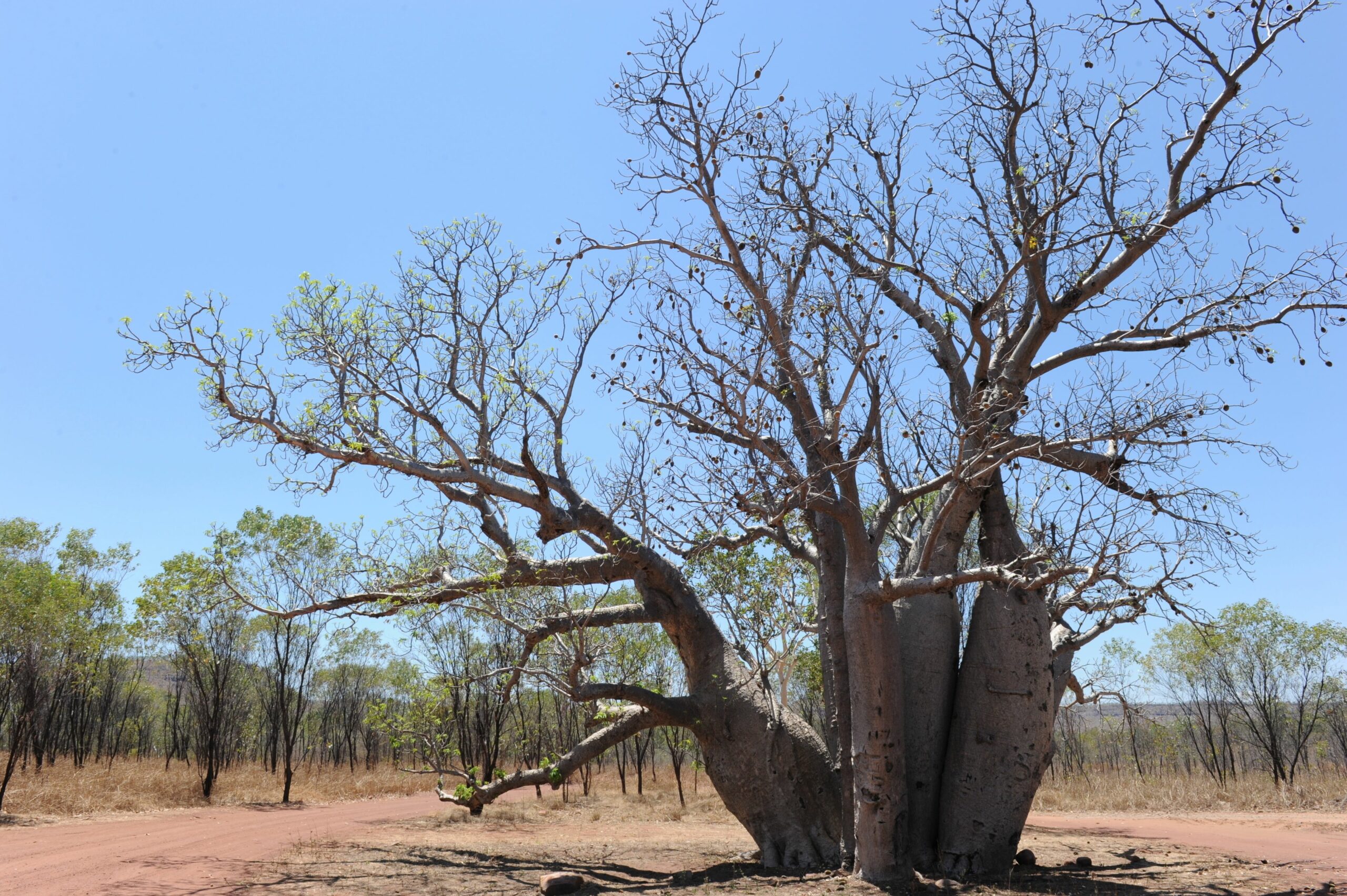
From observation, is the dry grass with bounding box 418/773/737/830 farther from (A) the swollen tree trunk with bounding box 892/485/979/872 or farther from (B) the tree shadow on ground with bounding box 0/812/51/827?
(A) the swollen tree trunk with bounding box 892/485/979/872

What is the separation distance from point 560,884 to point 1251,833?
9.00 m

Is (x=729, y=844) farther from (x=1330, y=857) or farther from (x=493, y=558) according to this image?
(x=1330, y=857)

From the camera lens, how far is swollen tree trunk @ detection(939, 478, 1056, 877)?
6559 millimetres

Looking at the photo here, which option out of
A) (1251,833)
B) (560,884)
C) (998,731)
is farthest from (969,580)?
(1251,833)

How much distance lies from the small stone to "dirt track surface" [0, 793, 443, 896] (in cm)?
250

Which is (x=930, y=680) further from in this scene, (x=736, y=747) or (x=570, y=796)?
(x=570, y=796)

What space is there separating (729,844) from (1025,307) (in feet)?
22.5

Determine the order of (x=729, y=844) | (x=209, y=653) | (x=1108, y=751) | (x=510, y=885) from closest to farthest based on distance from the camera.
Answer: (x=510, y=885)
(x=729, y=844)
(x=209, y=653)
(x=1108, y=751)

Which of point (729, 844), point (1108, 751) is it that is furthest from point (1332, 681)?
point (729, 844)

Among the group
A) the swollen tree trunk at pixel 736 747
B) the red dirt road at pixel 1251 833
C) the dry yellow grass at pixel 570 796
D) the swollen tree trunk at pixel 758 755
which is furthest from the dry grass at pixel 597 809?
the swollen tree trunk at pixel 758 755

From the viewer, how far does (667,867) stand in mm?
8227

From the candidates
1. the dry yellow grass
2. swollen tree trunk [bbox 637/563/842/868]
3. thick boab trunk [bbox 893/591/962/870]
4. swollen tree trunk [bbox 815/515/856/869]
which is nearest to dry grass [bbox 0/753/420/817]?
the dry yellow grass

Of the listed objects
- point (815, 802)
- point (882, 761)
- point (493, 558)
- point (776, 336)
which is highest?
point (776, 336)

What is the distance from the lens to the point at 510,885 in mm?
7125
